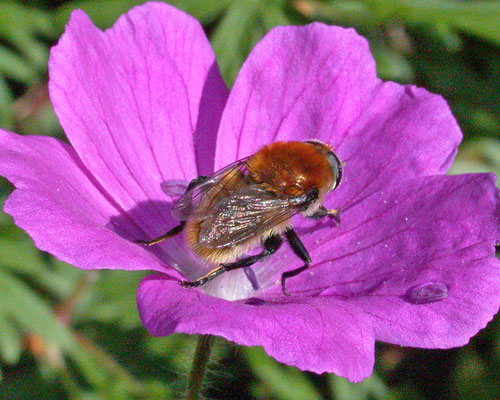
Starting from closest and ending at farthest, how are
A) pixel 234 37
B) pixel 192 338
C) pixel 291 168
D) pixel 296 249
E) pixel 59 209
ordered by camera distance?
pixel 59 209, pixel 291 168, pixel 296 249, pixel 192 338, pixel 234 37

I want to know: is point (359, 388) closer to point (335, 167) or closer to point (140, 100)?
point (335, 167)

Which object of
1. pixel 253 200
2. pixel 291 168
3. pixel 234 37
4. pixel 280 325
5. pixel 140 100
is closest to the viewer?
pixel 280 325

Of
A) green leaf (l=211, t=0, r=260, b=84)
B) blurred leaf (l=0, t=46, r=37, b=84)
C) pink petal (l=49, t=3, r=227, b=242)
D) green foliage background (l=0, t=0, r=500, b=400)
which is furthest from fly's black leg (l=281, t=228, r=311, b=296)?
blurred leaf (l=0, t=46, r=37, b=84)

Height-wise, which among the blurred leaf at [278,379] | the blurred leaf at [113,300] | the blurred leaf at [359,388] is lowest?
the blurred leaf at [359,388]

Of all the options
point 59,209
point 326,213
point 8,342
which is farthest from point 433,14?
point 8,342

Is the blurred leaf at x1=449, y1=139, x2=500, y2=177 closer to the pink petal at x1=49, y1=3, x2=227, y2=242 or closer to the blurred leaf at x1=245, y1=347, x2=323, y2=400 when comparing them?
the blurred leaf at x1=245, y1=347, x2=323, y2=400

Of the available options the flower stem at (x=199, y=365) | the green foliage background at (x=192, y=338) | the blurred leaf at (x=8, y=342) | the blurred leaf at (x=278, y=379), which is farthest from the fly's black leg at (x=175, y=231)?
the blurred leaf at (x=278, y=379)

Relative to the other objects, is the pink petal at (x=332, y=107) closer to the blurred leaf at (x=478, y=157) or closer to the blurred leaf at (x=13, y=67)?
the blurred leaf at (x=478, y=157)
